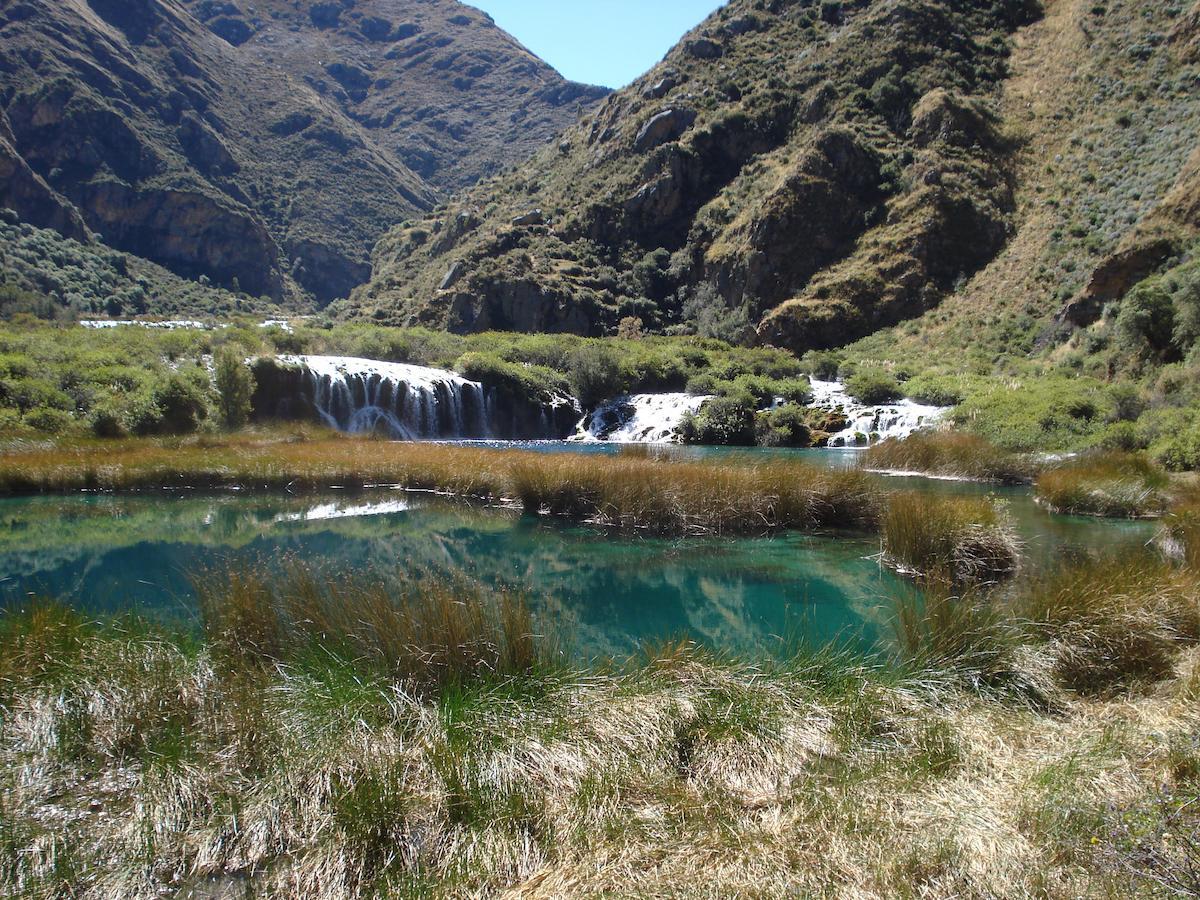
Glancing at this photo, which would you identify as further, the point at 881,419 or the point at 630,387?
the point at 630,387

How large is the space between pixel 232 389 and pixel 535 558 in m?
21.3

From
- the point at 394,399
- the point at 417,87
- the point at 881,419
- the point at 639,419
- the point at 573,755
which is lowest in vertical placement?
the point at 573,755

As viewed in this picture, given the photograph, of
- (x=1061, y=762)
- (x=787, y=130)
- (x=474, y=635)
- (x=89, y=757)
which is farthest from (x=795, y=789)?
(x=787, y=130)

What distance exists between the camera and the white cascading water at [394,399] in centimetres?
3325

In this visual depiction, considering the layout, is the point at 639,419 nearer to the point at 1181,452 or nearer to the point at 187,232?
Result: the point at 1181,452

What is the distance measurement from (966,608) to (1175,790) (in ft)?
7.98

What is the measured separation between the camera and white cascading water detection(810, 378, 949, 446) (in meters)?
29.6

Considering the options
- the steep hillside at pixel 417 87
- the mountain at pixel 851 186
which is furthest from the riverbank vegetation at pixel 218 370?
the steep hillside at pixel 417 87

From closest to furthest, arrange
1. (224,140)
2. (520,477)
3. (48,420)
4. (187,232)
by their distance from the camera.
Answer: (520,477) → (48,420) → (187,232) → (224,140)

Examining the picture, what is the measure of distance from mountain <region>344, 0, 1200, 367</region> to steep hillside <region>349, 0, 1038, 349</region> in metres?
0.22

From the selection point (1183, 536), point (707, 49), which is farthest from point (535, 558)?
point (707, 49)

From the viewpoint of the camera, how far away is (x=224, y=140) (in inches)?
4628

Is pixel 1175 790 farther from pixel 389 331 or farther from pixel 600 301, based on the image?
pixel 600 301

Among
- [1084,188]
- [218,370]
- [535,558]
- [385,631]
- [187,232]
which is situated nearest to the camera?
[385,631]
